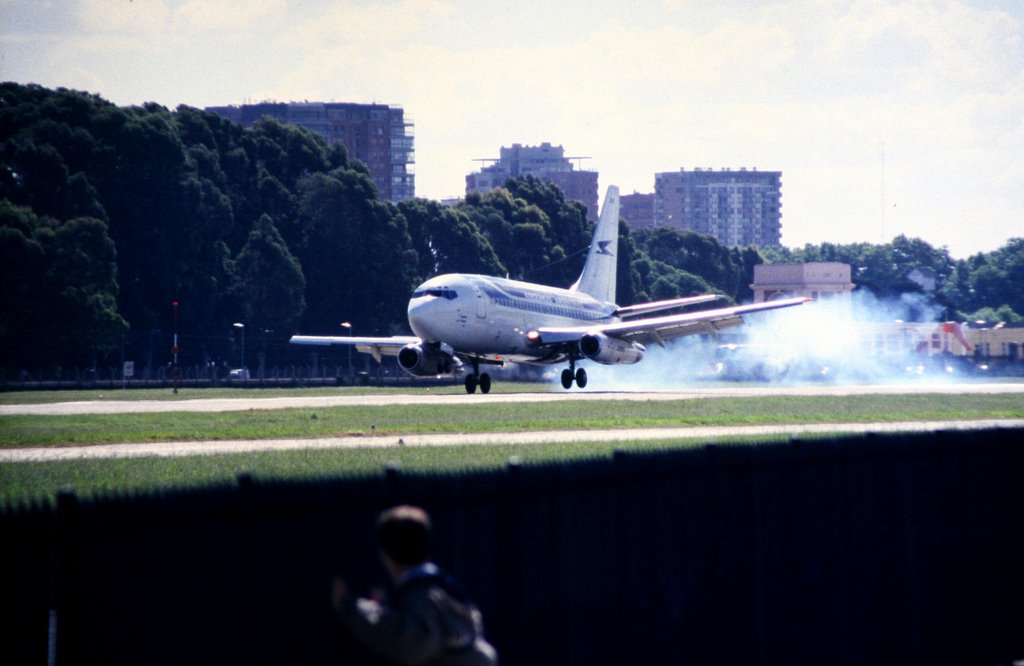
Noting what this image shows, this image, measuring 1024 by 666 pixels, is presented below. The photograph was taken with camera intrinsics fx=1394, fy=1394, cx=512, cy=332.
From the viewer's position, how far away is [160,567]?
7.11 meters

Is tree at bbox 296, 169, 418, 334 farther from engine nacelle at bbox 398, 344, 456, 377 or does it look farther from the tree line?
engine nacelle at bbox 398, 344, 456, 377

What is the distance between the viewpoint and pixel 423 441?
30031 mm

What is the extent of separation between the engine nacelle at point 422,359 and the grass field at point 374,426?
33.5 ft

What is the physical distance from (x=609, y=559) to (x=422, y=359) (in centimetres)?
4585

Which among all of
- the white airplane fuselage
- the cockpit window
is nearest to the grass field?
the white airplane fuselage

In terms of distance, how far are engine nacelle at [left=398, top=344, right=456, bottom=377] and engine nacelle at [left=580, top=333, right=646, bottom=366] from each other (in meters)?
6.72

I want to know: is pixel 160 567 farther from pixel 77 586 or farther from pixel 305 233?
pixel 305 233

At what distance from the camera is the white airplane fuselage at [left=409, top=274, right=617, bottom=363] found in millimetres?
53344

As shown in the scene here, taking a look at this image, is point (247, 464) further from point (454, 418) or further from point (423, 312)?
point (423, 312)

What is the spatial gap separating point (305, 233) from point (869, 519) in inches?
3879

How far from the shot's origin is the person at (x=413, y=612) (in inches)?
235

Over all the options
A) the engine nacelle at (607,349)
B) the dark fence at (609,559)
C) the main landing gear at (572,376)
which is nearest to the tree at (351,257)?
the engine nacelle at (607,349)

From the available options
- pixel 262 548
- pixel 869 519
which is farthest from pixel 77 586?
pixel 869 519

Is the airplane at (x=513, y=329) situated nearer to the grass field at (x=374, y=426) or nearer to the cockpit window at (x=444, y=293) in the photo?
the cockpit window at (x=444, y=293)
